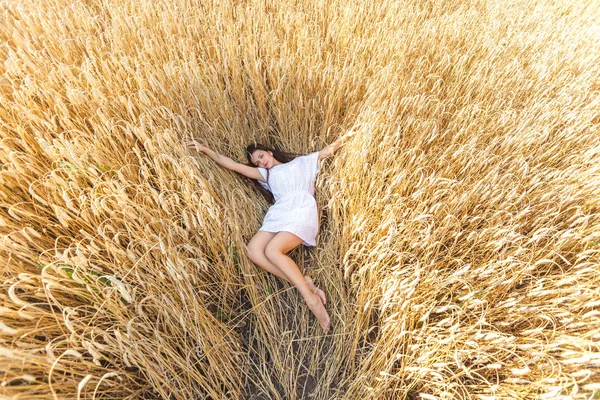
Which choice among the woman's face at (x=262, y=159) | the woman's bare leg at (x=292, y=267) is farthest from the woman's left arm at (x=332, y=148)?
the woman's bare leg at (x=292, y=267)

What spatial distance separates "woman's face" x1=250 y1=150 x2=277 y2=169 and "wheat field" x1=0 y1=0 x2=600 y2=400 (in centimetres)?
18

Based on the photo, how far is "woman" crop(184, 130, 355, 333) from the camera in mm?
1421

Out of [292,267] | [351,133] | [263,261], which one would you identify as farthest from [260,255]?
[351,133]

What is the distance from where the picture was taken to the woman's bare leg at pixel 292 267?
134 centimetres

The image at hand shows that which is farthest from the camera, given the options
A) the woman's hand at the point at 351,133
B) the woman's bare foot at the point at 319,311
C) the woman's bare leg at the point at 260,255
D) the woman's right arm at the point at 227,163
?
the woman's hand at the point at 351,133

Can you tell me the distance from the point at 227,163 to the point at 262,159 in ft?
0.76

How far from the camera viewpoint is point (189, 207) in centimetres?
128

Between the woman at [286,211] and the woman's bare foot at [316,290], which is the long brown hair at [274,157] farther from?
the woman's bare foot at [316,290]

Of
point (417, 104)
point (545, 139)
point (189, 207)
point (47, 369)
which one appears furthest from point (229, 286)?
point (545, 139)

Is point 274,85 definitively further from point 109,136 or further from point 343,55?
point 109,136

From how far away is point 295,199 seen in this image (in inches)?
67.0

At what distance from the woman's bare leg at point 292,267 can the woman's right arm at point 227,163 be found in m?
0.53

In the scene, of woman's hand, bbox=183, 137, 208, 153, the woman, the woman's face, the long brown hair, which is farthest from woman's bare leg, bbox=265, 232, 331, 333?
woman's hand, bbox=183, 137, 208, 153

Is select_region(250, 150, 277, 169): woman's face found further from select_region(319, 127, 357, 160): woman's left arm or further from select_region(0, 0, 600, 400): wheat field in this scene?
select_region(319, 127, 357, 160): woman's left arm
